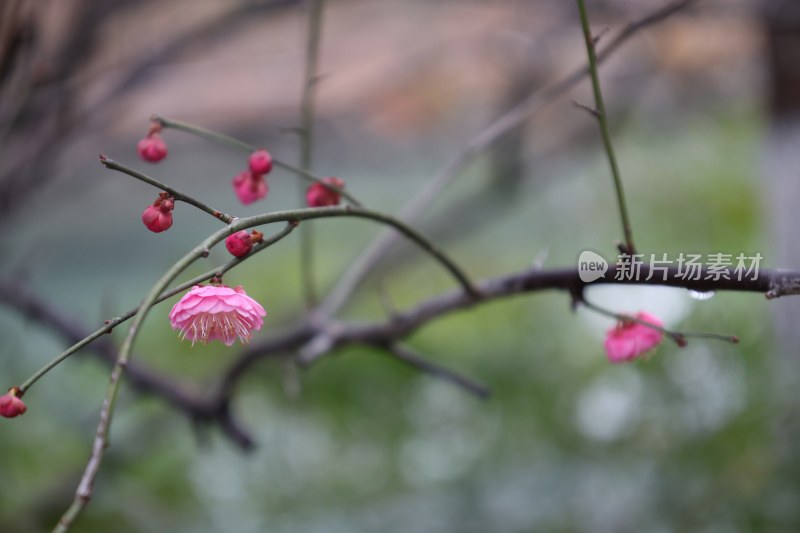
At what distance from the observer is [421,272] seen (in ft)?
9.20

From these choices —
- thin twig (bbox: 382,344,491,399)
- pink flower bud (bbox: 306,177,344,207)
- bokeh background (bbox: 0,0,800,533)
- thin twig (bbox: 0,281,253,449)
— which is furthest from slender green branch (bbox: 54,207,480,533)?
thin twig (bbox: 0,281,253,449)

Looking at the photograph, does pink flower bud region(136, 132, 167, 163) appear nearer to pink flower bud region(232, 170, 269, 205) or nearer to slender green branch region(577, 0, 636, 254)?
pink flower bud region(232, 170, 269, 205)

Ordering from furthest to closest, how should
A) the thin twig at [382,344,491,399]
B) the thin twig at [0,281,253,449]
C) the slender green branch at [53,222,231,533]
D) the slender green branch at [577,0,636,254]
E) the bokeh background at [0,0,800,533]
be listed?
1. the bokeh background at [0,0,800,533]
2. the thin twig at [0,281,253,449]
3. the thin twig at [382,344,491,399]
4. the slender green branch at [577,0,636,254]
5. the slender green branch at [53,222,231,533]

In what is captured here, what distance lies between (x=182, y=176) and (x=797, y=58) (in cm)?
201

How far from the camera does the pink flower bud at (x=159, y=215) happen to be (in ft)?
1.61

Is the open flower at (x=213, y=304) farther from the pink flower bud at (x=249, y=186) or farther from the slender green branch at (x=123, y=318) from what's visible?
the pink flower bud at (x=249, y=186)

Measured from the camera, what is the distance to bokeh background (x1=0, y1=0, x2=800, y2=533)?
136cm

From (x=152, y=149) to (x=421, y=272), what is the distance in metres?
2.21

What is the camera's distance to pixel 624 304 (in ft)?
6.24

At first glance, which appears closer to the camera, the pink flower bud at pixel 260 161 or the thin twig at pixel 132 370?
the pink flower bud at pixel 260 161

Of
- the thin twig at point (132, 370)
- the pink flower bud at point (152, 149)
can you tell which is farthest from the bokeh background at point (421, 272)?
the pink flower bud at point (152, 149)

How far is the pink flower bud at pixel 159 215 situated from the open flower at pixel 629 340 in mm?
289

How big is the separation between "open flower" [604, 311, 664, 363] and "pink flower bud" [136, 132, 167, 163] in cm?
32

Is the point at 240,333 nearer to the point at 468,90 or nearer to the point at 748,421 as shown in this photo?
the point at 748,421
